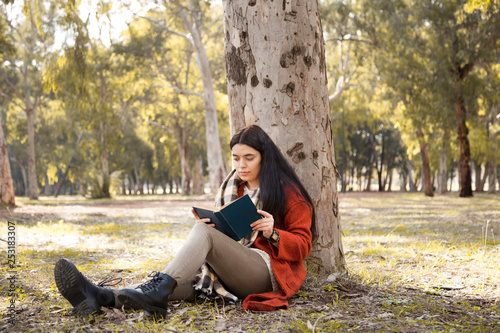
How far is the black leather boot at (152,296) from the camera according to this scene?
10.3 feet

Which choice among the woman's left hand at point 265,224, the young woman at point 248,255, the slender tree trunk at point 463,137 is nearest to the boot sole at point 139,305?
the young woman at point 248,255

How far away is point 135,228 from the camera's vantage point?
979 cm

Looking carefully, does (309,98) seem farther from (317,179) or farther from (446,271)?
(446,271)

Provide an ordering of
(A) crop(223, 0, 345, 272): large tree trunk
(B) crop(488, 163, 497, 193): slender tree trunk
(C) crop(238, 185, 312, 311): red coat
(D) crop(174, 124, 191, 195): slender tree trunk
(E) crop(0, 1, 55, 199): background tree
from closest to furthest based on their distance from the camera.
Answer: (C) crop(238, 185, 312, 311): red coat < (A) crop(223, 0, 345, 272): large tree trunk < (E) crop(0, 1, 55, 199): background tree < (B) crop(488, 163, 497, 193): slender tree trunk < (D) crop(174, 124, 191, 195): slender tree trunk

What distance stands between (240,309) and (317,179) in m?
1.50

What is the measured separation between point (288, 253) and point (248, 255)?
31 centimetres

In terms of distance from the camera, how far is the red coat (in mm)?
3448

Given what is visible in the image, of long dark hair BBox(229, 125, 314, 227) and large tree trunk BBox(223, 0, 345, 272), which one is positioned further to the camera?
Answer: large tree trunk BBox(223, 0, 345, 272)

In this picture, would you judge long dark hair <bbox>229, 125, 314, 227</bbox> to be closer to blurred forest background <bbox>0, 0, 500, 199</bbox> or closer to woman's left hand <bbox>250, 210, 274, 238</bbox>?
woman's left hand <bbox>250, 210, 274, 238</bbox>

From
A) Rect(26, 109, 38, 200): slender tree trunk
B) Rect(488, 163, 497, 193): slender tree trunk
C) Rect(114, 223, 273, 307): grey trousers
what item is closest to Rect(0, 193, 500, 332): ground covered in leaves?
Rect(114, 223, 273, 307): grey trousers

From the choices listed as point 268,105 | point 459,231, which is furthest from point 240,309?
point 459,231

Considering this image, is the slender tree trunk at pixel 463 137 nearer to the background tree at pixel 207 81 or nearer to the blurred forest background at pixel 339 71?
the blurred forest background at pixel 339 71

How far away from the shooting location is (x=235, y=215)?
3221 millimetres

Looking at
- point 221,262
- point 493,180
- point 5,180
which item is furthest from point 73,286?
point 493,180
